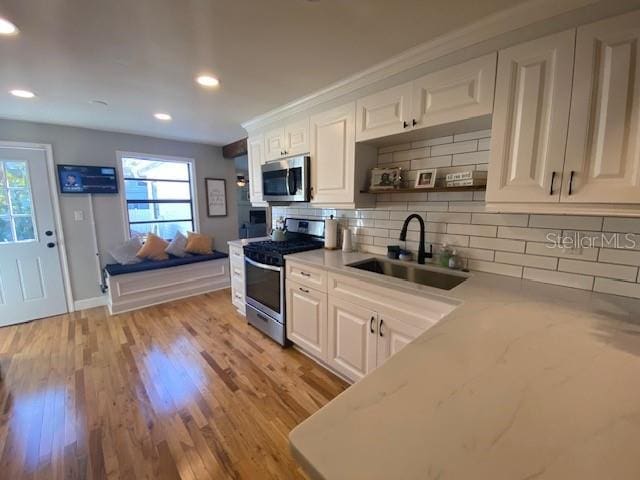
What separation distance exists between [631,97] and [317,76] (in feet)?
5.55

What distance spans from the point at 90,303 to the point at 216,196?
2318 millimetres


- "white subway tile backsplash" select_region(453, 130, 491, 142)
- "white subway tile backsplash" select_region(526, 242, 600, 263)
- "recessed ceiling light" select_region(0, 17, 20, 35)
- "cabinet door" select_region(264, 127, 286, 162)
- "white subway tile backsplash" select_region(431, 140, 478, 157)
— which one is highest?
"recessed ceiling light" select_region(0, 17, 20, 35)

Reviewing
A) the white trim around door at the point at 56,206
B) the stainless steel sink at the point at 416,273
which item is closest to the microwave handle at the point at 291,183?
the stainless steel sink at the point at 416,273

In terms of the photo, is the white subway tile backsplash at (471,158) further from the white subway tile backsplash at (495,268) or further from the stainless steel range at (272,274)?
the stainless steel range at (272,274)

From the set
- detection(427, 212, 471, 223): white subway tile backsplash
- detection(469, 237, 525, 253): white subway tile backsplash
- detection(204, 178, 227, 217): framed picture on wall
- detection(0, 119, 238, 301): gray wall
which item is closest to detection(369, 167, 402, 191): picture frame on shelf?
detection(427, 212, 471, 223): white subway tile backsplash

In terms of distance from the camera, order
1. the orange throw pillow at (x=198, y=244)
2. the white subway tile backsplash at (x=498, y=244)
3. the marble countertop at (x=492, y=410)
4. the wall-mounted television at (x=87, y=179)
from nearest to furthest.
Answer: the marble countertop at (x=492, y=410) < the white subway tile backsplash at (x=498, y=244) < the wall-mounted television at (x=87, y=179) < the orange throw pillow at (x=198, y=244)

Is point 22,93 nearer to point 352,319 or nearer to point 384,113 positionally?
point 384,113

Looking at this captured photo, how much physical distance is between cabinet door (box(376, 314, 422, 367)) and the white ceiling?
5.43 feet

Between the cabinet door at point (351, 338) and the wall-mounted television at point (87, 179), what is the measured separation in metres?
3.55

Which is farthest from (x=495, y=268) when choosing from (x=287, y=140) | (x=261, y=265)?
(x=287, y=140)

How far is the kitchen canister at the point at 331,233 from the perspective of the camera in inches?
105

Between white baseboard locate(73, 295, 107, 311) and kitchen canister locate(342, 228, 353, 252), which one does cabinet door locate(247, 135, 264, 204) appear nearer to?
kitchen canister locate(342, 228, 353, 252)

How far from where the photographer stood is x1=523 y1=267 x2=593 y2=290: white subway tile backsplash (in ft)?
4.95

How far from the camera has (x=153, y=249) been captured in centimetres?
387
